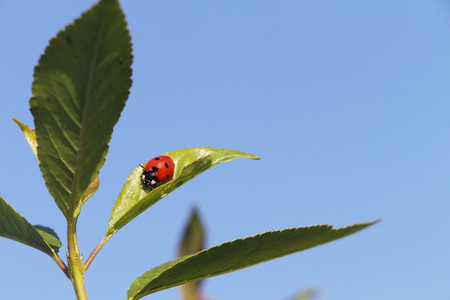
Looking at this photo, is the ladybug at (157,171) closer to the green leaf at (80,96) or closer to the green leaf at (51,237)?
the green leaf at (80,96)

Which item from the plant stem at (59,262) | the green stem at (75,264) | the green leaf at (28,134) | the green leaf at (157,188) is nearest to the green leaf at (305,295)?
the green leaf at (157,188)

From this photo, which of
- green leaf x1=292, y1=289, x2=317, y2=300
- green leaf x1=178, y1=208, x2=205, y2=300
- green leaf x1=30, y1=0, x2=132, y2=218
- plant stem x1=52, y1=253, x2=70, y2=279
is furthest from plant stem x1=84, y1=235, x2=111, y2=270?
green leaf x1=292, y1=289, x2=317, y2=300

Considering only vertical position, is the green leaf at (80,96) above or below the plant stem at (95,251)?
above

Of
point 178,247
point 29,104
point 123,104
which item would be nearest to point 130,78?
point 123,104

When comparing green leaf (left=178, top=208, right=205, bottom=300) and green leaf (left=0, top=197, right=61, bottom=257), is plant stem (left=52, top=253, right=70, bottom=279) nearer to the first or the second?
green leaf (left=0, top=197, right=61, bottom=257)

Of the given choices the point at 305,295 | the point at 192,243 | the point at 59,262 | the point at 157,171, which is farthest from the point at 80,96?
the point at 305,295

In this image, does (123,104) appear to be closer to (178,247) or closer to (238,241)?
(238,241)

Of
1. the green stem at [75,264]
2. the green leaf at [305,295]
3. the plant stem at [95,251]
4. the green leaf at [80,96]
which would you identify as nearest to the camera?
the green leaf at [80,96]
